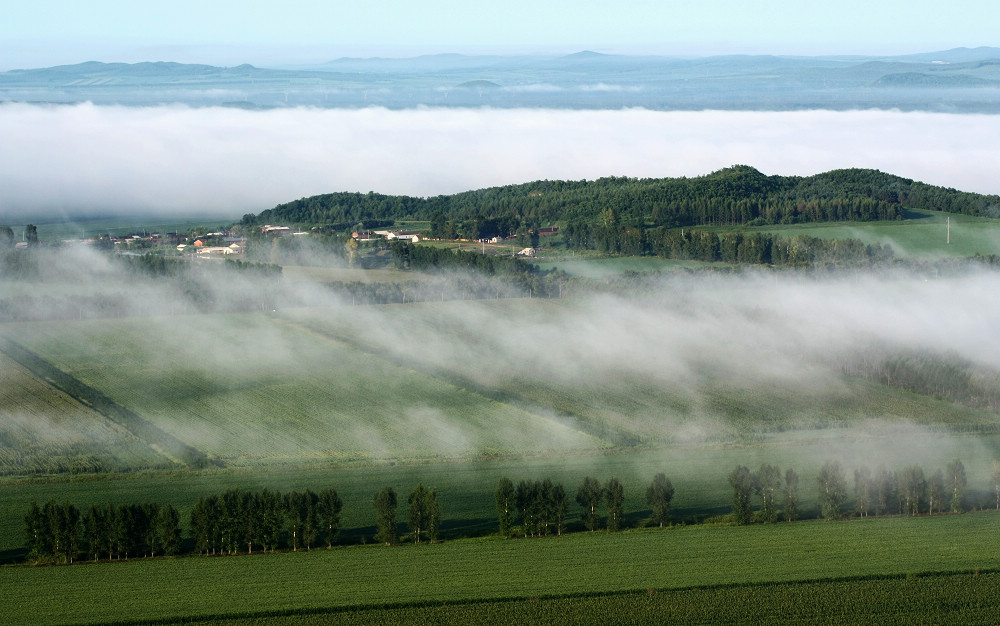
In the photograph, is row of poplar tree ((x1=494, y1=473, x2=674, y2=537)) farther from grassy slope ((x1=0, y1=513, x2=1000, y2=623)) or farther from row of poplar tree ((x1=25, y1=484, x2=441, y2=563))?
row of poplar tree ((x1=25, y1=484, x2=441, y2=563))

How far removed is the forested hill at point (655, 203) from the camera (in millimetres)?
78625

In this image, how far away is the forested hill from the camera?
78625mm

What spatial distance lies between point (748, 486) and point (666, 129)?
469ft

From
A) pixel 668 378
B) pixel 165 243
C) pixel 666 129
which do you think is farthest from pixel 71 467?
pixel 666 129

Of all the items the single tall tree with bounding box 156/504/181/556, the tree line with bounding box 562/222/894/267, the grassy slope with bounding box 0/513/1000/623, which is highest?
the tree line with bounding box 562/222/894/267

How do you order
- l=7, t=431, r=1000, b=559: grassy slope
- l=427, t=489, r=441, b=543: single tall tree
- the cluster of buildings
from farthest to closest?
the cluster of buildings → l=7, t=431, r=1000, b=559: grassy slope → l=427, t=489, r=441, b=543: single tall tree

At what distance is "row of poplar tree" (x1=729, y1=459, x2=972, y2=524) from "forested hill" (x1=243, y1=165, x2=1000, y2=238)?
43.5 meters

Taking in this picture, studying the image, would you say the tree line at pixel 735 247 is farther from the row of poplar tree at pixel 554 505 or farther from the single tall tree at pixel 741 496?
the row of poplar tree at pixel 554 505

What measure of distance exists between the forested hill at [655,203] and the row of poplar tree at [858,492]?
4353cm

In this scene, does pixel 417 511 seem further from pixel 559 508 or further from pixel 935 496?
pixel 935 496

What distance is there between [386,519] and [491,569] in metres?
3.79

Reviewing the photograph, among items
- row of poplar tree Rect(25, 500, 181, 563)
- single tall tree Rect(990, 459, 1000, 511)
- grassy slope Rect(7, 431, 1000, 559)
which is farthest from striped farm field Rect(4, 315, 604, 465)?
single tall tree Rect(990, 459, 1000, 511)

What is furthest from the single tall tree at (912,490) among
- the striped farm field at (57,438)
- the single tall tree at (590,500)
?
the striped farm field at (57,438)

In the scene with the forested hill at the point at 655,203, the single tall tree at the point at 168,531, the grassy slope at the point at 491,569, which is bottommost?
the grassy slope at the point at 491,569
